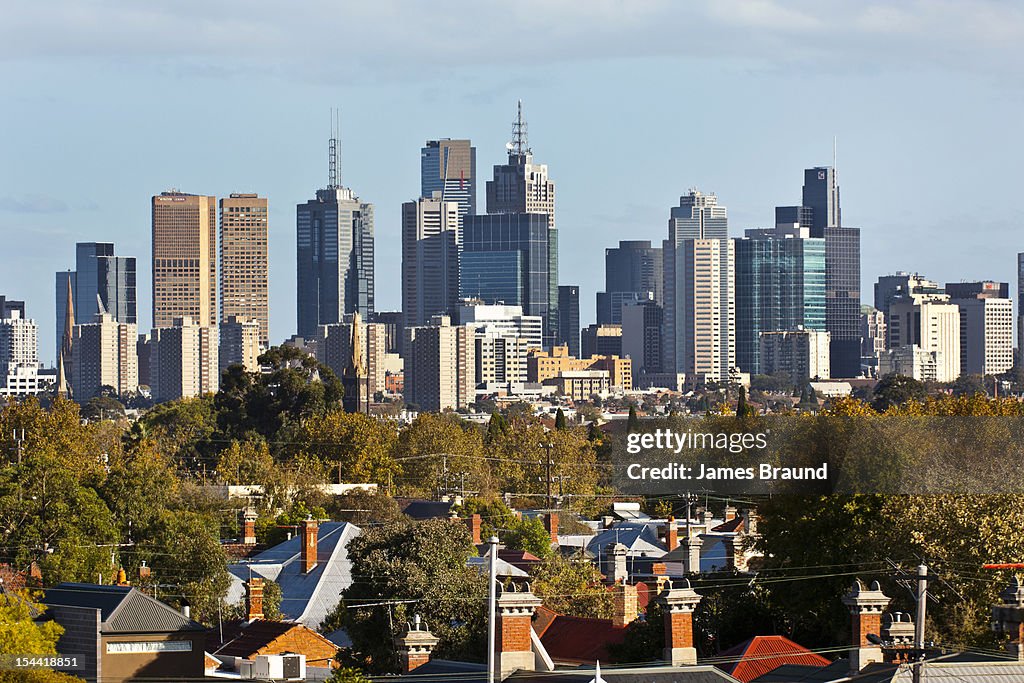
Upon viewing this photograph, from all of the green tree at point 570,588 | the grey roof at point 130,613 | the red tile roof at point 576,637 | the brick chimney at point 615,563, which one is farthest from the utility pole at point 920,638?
the brick chimney at point 615,563

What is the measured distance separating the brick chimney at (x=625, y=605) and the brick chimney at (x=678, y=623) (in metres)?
11.2

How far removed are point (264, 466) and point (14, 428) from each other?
10765 millimetres

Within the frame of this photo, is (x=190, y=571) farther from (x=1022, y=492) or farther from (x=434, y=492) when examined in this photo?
(x=434, y=492)

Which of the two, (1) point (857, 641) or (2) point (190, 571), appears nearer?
(1) point (857, 641)

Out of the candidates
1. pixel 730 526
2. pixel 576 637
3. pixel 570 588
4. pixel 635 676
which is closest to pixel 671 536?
pixel 730 526

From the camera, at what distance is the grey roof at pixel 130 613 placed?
125 ft

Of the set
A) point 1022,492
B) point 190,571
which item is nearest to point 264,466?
point 190,571

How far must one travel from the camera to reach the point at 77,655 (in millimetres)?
38125

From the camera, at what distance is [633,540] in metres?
67.8

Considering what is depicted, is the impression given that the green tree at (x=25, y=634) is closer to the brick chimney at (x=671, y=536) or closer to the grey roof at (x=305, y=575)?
the grey roof at (x=305, y=575)

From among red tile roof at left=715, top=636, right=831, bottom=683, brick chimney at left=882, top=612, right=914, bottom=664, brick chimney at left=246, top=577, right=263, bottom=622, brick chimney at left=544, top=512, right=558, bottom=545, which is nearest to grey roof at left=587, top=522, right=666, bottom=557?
brick chimney at left=544, top=512, right=558, bottom=545

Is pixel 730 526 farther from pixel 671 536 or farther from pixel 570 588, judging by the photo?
pixel 570 588

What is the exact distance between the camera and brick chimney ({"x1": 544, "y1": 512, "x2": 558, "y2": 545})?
7038 cm

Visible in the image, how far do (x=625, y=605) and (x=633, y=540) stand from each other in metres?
22.8
